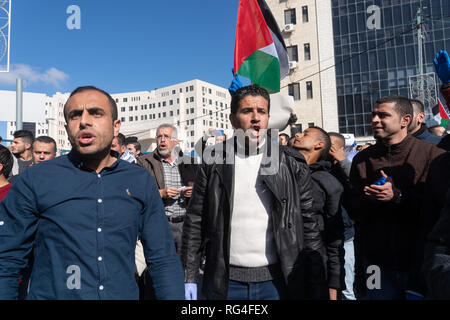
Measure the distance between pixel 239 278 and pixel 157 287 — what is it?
0.66 metres

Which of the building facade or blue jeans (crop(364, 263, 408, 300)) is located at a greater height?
the building facade

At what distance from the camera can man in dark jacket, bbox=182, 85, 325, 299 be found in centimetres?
230

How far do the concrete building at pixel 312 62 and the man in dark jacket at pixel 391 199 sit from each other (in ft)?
103

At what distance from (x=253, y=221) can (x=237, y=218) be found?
0.11 meters

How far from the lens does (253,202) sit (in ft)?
7.98

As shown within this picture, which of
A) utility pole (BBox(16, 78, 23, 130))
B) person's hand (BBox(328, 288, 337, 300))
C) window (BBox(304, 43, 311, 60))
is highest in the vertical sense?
window (BBox(304, 43, 311, 60))

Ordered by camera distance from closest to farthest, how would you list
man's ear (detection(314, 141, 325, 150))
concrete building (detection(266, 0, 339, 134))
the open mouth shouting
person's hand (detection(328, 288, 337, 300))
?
the open mouth shouting < person's hand (detection(328, 288, 337, 300)) < man's ear (detection(314, 141, 325, 150)) < concrete building (detection(266, 0, 339, 134))

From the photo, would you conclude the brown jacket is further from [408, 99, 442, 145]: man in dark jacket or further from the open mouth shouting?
the open mouth shouting

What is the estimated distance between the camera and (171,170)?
4.97 metres

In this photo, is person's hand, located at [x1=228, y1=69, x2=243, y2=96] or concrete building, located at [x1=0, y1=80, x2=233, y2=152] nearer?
person's hand, located at [x1=228, y1=69, x2=243, y2=96]

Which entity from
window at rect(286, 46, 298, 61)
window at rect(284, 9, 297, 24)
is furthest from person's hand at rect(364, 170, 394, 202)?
window at rect(284, 9, 297, 24)

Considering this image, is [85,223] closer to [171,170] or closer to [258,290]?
[258,290]

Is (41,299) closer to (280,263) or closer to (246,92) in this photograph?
(280,263)

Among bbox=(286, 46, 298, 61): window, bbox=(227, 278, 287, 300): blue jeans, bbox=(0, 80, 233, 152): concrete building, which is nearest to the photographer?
bbox=(227, 278, 287, 300): blue jeans
